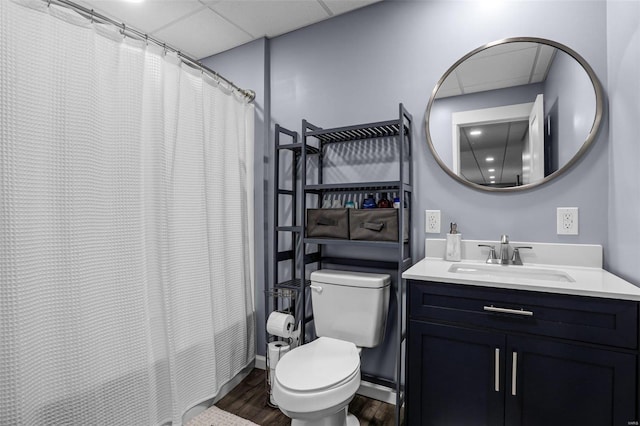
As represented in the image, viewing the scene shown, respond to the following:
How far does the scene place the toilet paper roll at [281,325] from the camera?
185cm

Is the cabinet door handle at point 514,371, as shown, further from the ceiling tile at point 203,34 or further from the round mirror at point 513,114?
the ceiling tile at point 203,34

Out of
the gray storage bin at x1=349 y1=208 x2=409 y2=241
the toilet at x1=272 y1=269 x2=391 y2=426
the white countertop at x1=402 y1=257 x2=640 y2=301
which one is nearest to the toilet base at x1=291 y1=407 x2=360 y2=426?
the toilet at x1=272 y1=269 x2=391 y2=426

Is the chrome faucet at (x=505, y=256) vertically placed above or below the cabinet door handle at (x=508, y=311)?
above

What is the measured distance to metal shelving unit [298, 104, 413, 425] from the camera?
1.62 m

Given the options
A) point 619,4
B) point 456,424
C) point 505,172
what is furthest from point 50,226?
point 619,4

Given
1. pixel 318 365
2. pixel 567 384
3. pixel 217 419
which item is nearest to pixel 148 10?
pixel 318 365

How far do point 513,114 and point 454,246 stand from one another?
2.46 ft

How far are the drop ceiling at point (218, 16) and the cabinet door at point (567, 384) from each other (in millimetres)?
2065

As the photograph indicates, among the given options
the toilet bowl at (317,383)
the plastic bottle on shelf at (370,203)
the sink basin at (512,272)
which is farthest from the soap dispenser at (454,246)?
the toilet bowl at (317,383)

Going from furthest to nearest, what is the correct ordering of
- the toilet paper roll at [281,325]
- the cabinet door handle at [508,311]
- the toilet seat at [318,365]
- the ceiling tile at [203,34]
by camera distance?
the ceiling tile at [203,34], the toilet paper roll at [281,325], the toilet seat at [318,365], the cabinet door handle at [508,311]

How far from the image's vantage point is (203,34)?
2.25 meters

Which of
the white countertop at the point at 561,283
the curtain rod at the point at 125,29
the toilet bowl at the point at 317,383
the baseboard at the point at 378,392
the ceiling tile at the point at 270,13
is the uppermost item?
the ceiling tile at the point at 270,13

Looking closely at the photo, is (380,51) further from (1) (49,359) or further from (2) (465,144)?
(1) (49,359)

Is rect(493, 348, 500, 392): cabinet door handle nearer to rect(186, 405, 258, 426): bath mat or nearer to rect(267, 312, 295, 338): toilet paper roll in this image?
rect(267, 312, 295, 338): toilet paper roll
